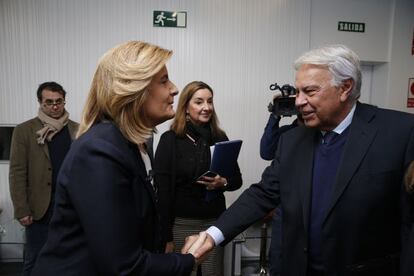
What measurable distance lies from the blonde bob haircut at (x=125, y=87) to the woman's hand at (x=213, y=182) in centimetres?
112

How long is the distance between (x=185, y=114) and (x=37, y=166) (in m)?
1.28

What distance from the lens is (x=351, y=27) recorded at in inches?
145

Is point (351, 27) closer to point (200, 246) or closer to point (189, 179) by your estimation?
point (189, 179)

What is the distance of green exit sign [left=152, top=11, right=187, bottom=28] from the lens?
338 cm

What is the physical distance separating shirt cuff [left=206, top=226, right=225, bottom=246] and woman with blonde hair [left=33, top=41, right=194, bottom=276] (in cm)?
39

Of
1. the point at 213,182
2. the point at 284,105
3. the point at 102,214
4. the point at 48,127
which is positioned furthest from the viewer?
the point at 48,127

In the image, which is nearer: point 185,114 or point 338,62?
point 338,62

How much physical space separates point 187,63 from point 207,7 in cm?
60

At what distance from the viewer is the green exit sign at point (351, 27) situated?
12.0 feet

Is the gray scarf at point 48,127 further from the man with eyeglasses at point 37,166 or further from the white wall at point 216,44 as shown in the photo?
the white wall at point 216,44

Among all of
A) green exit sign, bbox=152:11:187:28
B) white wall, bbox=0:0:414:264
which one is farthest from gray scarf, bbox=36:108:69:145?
green exit sign, bbox=152:11:187:28

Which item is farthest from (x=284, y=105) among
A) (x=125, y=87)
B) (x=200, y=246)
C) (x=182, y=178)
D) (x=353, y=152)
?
(x=125, y=87)

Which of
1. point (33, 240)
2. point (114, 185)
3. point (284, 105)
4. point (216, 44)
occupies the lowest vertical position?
point (33, 240)

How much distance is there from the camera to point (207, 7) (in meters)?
3.42
